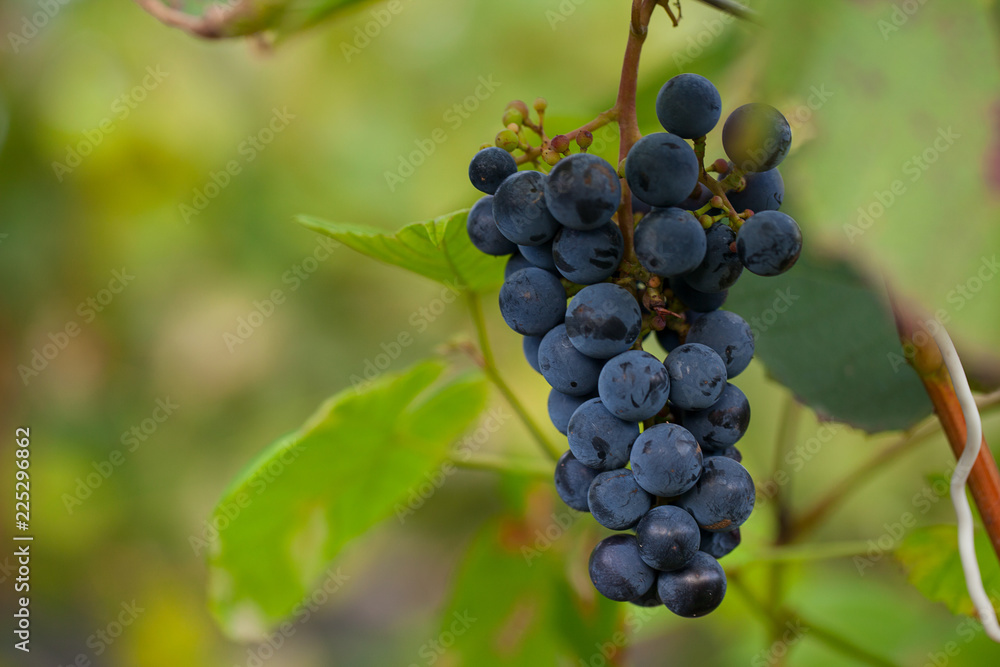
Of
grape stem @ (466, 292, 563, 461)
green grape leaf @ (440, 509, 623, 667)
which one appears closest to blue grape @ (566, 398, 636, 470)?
grape stem @ (466, 292, 563, 461)

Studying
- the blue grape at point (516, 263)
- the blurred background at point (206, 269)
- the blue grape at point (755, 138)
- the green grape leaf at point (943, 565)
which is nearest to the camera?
the blue grape at point (755, 138)

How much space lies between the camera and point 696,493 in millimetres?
361

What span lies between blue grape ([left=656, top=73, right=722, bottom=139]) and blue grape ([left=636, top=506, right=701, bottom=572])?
196 millimetres

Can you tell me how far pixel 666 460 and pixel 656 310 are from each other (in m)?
0.08

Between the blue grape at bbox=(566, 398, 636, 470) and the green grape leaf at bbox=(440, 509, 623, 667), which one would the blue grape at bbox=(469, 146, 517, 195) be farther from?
the green grape leaf at bbox=(440, 509, 623, 667)

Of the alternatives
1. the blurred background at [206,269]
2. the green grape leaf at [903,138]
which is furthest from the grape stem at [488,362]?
the blurred background at [206,269]

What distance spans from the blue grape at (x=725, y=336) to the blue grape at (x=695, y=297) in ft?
0.04

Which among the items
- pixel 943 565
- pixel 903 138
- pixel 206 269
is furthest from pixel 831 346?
pixel 206 269

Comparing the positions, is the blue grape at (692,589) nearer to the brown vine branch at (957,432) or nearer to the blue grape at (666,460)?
the blue grape at (666,460)

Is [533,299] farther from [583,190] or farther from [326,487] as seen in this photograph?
[326,487]

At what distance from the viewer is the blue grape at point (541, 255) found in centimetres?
38

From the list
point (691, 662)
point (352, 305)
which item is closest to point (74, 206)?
point (352, 305)

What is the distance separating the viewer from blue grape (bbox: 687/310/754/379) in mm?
375

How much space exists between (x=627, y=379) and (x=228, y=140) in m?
1.59
